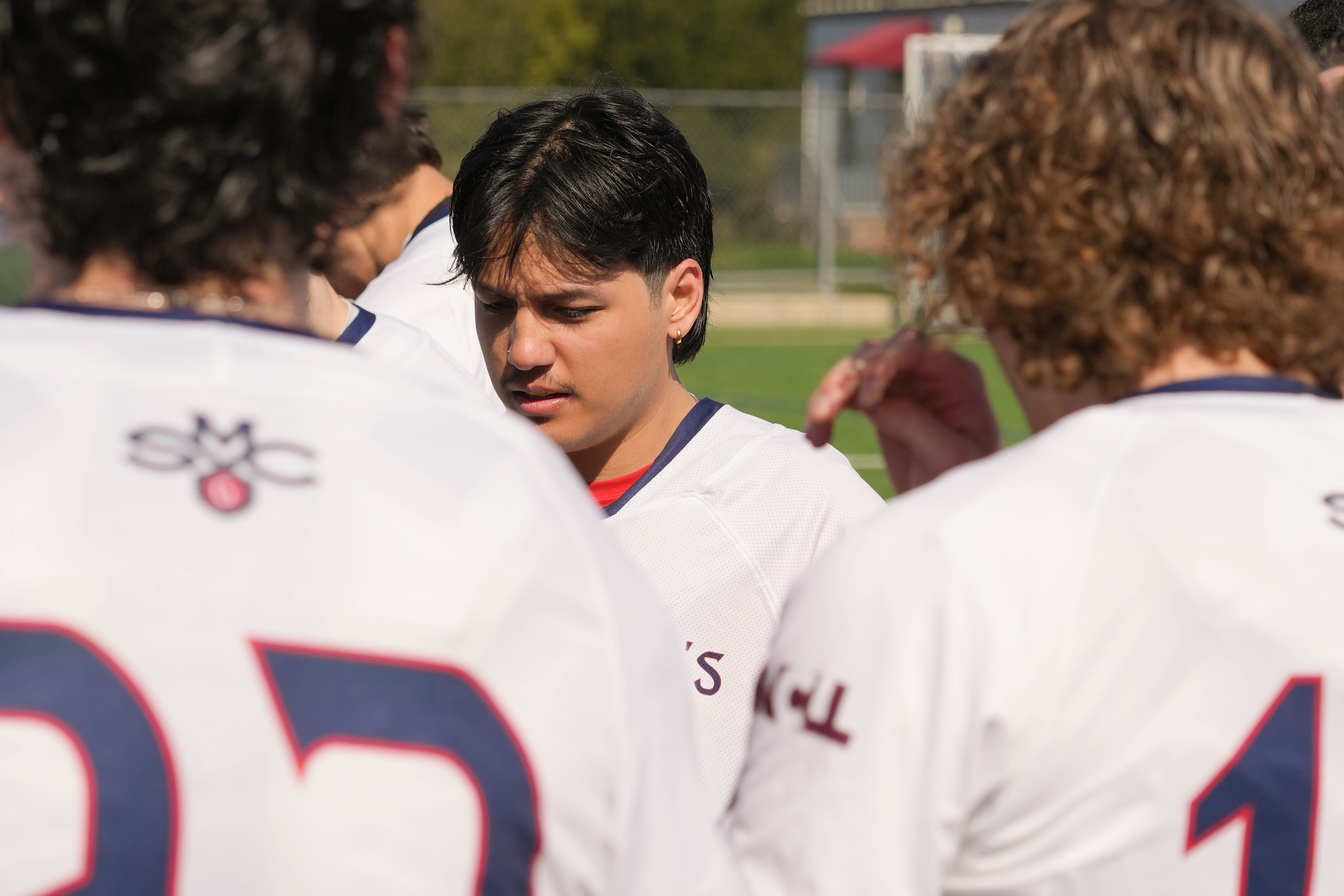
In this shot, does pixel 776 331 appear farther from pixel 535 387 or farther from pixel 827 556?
pixel 827 556

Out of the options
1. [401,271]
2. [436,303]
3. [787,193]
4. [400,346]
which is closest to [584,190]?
[400,346]

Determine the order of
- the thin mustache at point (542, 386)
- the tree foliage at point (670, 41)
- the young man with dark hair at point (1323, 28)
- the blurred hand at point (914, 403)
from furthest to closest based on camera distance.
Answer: the tree foliage at point (670, 41)
the thin mustache at point (542, 386)
the young man with dark hair at point (1323, 28)
the blurred hand at point (914, 403)

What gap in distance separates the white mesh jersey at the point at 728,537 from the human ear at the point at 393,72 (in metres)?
1.19

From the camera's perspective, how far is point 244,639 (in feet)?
3.59

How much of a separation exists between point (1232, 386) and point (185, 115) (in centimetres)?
102

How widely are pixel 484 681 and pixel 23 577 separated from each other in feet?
1.19

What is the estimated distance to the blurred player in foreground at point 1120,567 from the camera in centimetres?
126

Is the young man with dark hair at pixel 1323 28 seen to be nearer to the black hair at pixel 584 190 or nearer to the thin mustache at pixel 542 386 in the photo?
the black hair at pixel 584 190

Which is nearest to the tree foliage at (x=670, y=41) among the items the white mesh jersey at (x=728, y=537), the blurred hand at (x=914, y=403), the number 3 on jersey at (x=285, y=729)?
the white mesh jersey at (x=728, y=537)

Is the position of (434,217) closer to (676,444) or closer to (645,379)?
(645,379)

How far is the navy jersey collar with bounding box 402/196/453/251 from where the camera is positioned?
154 inches

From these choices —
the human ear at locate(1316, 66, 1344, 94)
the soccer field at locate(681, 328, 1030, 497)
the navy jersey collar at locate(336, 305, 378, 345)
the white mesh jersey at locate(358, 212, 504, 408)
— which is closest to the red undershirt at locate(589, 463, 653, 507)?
the navy jersey collar at locate(336, 305, 378, 345)

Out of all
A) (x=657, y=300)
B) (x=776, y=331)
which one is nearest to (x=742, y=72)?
(x=776, y=331)

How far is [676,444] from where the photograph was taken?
105 inches
